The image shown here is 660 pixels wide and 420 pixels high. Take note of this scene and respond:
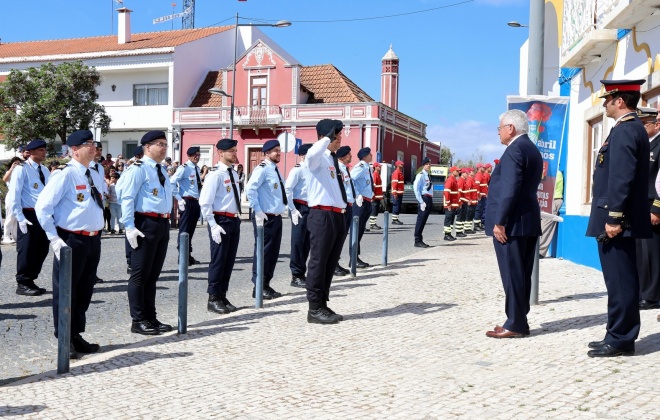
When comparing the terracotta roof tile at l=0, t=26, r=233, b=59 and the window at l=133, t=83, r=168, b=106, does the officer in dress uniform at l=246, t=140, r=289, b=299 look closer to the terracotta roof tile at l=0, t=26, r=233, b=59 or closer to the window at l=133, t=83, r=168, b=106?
the window at l=133, t=83, r=168, b=106

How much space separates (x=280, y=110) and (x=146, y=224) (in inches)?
1372

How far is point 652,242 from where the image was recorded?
785 cm

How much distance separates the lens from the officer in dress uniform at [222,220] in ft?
27.6

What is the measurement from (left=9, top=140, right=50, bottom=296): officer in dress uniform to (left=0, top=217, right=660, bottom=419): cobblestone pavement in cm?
317

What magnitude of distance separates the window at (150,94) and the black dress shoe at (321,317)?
37.0 metres

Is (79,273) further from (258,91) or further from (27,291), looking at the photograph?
(258,91)

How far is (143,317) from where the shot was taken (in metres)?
7.25

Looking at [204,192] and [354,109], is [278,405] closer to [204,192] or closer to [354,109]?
[204,192]

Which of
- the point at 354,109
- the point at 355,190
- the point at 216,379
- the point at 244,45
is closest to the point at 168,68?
the point at 244,45

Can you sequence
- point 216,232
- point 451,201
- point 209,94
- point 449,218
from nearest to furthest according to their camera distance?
1. point 216,232
2. point 449,218
3. point 451,201
4. point 209,94

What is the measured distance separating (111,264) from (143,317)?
5847 mm

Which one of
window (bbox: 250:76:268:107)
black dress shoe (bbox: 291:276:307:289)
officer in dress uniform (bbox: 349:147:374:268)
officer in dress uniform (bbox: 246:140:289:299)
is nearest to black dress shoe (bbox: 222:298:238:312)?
officer in dress uniform (bbox: 246:140:289:299)

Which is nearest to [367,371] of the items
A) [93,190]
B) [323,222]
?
[323,222]

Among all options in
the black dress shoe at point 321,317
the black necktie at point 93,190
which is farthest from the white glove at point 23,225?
the black dress shoe at point 321,317
